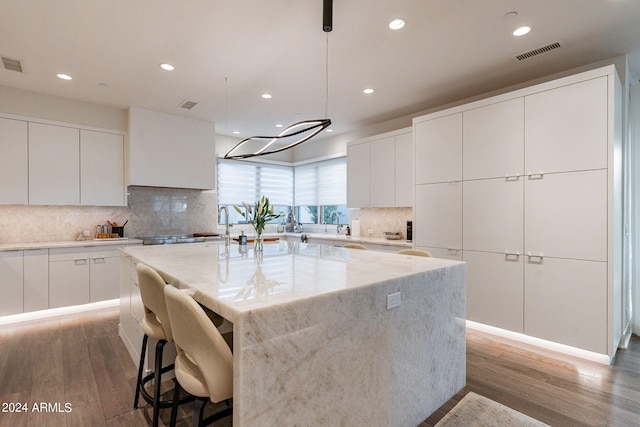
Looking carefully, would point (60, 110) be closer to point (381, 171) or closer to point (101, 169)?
point (101, 169)

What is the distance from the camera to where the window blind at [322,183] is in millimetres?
6000

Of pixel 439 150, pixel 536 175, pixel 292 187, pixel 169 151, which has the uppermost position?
pixel 169 151

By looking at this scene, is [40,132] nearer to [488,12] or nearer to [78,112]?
[78,112]

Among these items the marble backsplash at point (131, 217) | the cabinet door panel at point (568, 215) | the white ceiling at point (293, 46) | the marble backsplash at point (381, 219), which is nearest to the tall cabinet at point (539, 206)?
the cabinet door panel at point (568, 215)

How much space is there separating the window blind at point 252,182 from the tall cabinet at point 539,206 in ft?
12.4

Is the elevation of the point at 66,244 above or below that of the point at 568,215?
below

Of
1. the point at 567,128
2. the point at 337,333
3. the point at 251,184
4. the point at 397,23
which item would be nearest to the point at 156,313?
the point at 337,333

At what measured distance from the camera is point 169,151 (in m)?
4.66

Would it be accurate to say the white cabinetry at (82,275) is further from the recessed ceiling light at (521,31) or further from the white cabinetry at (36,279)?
the recessed ceiling light at (521,31)

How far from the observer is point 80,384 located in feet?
7.62

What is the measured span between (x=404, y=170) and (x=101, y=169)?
4274 mm

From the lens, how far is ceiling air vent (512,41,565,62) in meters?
2.72

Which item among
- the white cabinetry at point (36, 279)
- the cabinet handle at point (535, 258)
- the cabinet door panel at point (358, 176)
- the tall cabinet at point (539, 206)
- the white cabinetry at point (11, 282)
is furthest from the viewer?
the cabinet door panel at point (358, 176)

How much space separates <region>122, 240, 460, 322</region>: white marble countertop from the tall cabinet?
1.49 meters
